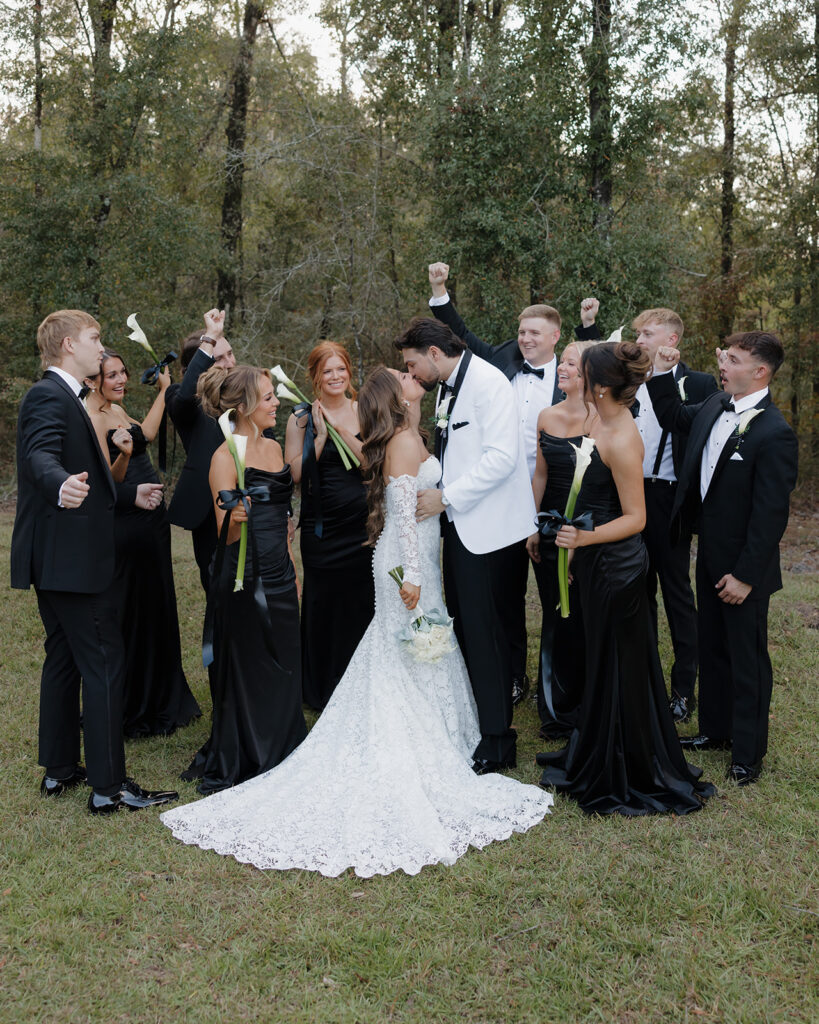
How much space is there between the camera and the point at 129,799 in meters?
4.49

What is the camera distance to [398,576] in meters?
4.69

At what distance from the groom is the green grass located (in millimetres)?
716

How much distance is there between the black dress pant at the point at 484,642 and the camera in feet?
15.8

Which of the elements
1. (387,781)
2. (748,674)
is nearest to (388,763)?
(387,781)

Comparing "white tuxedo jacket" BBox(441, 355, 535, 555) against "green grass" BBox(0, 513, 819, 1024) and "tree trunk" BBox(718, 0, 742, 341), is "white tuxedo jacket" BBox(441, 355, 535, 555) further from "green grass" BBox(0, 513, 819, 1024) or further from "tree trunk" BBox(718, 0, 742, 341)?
"tree trunk" BBox(718, 0, 742, 341)

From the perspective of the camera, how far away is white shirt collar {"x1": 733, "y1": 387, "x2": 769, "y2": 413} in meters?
4.69

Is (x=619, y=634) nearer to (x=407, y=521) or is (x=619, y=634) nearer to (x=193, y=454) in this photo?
(x=407, y=521)

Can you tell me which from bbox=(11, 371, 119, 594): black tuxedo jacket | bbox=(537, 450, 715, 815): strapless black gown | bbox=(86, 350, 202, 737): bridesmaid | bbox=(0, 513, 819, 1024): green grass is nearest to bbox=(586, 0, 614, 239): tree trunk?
bbox=(86, 350, 202, 737): bridesmaid

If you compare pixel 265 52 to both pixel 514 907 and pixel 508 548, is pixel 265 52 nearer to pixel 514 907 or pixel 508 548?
pixel 508 548

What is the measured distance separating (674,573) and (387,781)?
243 cm

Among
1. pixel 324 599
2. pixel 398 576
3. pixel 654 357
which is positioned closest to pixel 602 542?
pixel 398 576

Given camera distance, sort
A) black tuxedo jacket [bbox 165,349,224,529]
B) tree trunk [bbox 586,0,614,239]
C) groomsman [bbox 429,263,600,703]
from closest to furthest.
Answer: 1. black tuxedo jacket [bbox 165,349,224,529]
2. groomsman [bbox 429,263,600,703]
3. tree trunk [bbox 586,0,614,239]

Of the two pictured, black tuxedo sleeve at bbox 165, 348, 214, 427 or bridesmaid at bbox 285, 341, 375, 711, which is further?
bridesmaid at bbox 285, 341, 375, 711

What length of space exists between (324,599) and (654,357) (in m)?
2.58
